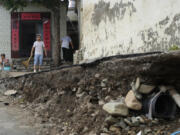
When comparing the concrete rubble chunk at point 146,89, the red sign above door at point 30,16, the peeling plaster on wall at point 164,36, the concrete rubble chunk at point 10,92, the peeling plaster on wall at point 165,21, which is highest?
the red sign above door at point 30,16

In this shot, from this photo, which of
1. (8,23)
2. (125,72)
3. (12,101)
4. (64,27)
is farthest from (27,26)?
(125,72)

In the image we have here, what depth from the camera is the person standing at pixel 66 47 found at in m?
12.1

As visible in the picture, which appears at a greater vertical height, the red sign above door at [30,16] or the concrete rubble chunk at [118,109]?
the red sign above door at [30,16]

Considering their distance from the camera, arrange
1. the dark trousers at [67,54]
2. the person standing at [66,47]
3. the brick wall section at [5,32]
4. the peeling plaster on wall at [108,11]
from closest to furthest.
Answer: the peeling plaster on wall at [108,11] < the person standing at [66,47] < the dark trousers at [67,54] < the brick wall section at [5,32]

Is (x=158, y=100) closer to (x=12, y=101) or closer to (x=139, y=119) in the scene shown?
Answer: (x=139, y=119)

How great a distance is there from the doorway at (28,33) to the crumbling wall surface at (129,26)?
5.86 m

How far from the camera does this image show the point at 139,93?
351 cm

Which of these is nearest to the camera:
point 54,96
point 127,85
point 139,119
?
point 139,119

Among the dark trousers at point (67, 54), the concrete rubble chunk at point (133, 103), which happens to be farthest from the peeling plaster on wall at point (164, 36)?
the dark trousers at point (67, 54)

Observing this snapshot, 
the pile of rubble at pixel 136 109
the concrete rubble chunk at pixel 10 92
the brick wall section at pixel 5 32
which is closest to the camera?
the pile of rubble at pixel 136 109

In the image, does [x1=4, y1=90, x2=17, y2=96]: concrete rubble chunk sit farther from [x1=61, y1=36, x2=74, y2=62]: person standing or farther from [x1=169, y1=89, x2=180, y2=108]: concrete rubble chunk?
[x1=61, y1=36, x2=74, y2=62]: person standing

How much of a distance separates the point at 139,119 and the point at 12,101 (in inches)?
151

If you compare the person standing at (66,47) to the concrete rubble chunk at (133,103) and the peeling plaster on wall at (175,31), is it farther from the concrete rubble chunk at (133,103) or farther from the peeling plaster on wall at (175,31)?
the concrete rubble chunk at (133,103)

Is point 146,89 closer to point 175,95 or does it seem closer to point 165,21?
point 175,95
